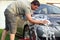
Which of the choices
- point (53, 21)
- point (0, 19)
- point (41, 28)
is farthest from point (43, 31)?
point (0, 19)

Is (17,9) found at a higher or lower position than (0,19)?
higher

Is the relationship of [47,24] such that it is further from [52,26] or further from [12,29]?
[12,29]

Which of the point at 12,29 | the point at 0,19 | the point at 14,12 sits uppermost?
the point at 14,12

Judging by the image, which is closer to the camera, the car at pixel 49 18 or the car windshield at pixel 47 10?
the car at pixel 49 18

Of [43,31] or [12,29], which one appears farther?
[12,29]

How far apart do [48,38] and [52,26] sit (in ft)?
1.64

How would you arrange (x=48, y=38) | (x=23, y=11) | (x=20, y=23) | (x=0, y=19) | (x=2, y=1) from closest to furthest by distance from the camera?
(x=48, y=38)
(x=23, y=11)
(x=20, y=23)
(x=0, y=19)
(x=2, y=1)

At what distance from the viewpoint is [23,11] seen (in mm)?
6219

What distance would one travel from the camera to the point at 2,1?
1797 cm

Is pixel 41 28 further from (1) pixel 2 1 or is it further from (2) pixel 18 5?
(1) pixel 2 1

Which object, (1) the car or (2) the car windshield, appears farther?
(2) the car windshield

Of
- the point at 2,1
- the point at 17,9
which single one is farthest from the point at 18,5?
the point at 2,1

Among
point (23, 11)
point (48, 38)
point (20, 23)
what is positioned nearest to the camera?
point (48, 38)

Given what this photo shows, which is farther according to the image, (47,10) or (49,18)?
(47,10)
